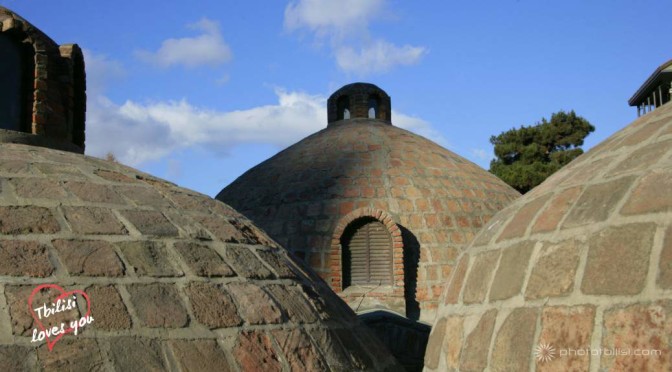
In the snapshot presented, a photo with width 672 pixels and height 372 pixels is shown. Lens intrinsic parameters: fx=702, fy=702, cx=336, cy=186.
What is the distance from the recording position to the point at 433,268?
1133 cm

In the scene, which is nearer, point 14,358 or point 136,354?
point 14,358

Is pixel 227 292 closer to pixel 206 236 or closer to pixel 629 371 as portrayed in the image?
pixel 206 236

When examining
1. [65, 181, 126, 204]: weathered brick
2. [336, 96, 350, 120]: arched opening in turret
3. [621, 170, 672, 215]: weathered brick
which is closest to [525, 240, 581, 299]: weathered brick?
[621, 170, 672, 215]: weathered brick

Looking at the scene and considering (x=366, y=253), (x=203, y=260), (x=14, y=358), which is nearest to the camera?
(x=14, y=358)

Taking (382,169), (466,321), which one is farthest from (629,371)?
(382,169)

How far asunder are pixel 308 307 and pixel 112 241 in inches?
40.9

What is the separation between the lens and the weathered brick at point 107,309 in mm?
2709

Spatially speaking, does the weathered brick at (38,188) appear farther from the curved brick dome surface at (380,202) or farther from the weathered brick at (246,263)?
the curved brick dome surface at (380,202)

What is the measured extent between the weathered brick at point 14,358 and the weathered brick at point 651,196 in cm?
230

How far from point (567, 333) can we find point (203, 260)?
65.5 inches

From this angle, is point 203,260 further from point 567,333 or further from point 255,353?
point 567,333

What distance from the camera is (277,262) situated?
3.81 meters

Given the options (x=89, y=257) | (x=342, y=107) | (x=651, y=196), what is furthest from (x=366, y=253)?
(x=651, y=196)

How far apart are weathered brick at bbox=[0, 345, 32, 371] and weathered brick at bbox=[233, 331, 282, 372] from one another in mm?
834
